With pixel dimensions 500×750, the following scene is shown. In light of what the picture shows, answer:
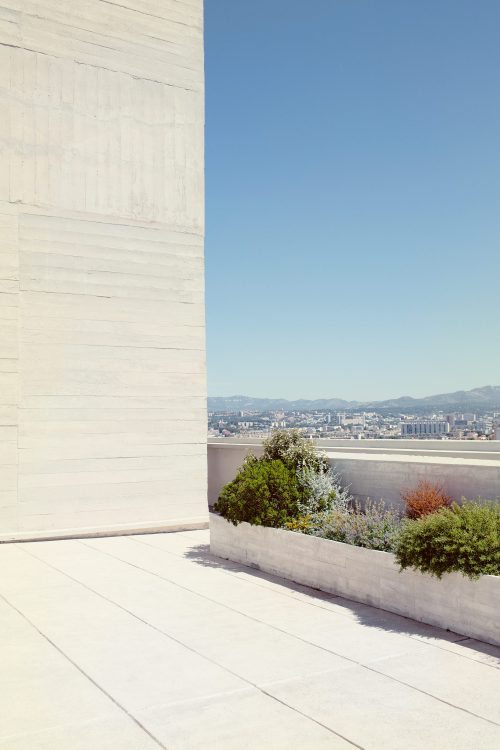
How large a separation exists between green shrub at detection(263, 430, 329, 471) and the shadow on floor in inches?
55.2

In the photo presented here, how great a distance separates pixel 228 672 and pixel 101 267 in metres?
7.11

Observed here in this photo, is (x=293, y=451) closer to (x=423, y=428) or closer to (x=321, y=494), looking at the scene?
(x=321, y=494)

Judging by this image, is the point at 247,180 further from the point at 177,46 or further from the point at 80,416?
the point at 80,416

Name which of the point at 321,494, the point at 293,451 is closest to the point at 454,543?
the point at 321,494

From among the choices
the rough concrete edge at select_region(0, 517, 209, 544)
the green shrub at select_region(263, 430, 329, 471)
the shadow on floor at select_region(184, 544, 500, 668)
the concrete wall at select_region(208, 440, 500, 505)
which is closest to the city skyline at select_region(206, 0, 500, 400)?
the rough concrete edge at select_region(0, 517, 209, 544)

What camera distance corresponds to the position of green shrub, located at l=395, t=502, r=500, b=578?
5457 mm

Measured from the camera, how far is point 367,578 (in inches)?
254

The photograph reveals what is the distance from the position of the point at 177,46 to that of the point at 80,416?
5845 millimetres

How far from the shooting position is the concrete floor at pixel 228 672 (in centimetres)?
394

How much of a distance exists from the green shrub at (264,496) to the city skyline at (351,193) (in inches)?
145

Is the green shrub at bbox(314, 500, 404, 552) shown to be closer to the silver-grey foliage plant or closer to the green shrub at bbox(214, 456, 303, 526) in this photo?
the silver-grey foliage plant

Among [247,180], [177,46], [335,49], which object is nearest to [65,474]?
[177,46]

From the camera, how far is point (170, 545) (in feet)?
32.0

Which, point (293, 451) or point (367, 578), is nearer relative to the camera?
point (367, 578)
